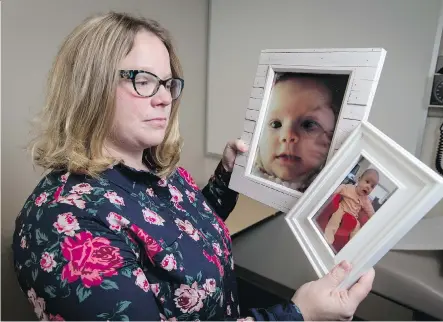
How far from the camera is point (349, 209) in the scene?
2.15ft

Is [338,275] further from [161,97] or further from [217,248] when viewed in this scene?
[161,97]

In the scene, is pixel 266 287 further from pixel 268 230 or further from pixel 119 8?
pixel 119 8

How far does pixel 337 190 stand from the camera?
27.0 inches

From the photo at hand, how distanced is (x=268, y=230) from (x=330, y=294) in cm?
71

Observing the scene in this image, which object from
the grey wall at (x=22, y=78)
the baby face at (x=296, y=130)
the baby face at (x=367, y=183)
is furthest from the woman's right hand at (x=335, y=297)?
the grey wall at (x=22, y=78)

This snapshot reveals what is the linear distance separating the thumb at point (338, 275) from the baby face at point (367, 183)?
134 millimetres

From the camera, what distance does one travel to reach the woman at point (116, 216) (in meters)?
0.54

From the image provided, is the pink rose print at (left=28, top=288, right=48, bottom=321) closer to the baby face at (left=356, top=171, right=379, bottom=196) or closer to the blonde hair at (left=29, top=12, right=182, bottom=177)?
the blonde hair at (left=29, top=12, right=182, bottom=177)

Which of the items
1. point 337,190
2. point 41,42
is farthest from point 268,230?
point 41,42

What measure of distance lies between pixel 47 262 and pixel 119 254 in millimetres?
115

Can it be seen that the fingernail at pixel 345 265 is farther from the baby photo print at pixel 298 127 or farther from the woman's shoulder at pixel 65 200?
the woman's shoulder at pixel 65 200

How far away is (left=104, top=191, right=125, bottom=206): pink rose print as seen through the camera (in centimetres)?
63

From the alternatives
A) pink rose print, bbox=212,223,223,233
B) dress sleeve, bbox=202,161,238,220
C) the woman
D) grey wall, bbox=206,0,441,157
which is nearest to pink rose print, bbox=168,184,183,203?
the woman

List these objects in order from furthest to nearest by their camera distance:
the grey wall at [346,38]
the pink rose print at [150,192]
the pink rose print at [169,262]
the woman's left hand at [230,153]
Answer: the grey wall at [346,38] → the woman's left hand at [230,153] → the pink rose print at [150,192] → the pink rose print at [169,262]
